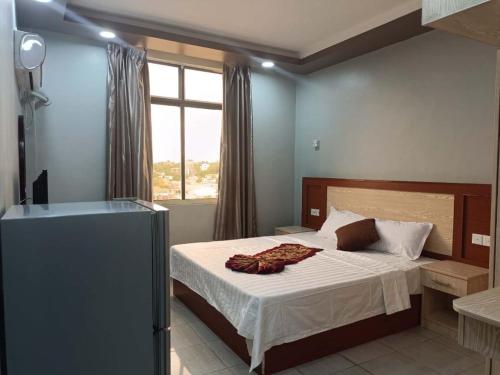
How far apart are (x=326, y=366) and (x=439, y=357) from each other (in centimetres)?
85

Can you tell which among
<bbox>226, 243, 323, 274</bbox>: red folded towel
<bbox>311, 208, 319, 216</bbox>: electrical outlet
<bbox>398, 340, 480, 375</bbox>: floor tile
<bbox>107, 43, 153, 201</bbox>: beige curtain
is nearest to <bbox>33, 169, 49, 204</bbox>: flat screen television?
<bbox>226, 243, 323, 274</bbox>: red folded towel

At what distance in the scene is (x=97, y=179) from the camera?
390 cm

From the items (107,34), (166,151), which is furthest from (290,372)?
(107,34)

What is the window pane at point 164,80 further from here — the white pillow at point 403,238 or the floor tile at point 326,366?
the floor tile at point 326,366

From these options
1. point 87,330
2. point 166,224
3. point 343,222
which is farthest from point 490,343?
point 343,222

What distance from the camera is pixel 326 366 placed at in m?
2.41

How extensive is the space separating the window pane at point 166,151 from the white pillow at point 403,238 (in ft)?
8.19

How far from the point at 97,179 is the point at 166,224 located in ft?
9.76

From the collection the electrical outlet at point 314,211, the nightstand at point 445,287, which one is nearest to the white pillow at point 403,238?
the nightstand at point 445,287

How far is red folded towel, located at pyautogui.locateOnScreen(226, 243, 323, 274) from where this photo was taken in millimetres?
A: 2753

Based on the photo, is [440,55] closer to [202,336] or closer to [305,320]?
[305,320]

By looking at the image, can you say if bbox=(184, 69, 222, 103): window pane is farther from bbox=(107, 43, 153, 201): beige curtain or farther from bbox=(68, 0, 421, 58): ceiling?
bbox=(68, 0, 421, 58): ceiling

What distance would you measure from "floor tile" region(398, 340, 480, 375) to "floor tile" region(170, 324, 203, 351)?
1.58 meters

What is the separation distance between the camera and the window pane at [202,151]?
4582 mm
